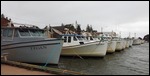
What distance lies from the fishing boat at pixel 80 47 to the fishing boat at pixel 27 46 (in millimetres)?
8257

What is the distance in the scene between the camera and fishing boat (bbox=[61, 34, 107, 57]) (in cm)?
2462

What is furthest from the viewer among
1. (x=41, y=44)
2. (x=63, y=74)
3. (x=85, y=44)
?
(x=85, y=44)

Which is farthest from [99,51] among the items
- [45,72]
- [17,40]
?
[45,72]

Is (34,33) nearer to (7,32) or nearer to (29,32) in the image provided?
(29,32)

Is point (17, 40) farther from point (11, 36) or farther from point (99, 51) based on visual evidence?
point (99, 51)

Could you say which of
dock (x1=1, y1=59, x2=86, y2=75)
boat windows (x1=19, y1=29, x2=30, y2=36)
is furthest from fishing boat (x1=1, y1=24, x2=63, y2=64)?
dock (x1=1, y1=59, x2=86, y2=75)

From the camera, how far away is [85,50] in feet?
81.6

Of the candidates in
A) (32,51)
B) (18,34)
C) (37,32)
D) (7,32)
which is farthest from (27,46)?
(7,32)

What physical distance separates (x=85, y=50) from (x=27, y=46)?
34.6 feet

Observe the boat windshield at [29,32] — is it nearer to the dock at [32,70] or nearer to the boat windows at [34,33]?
the boat windows at [34,33]

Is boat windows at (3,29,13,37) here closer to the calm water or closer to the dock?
the dock

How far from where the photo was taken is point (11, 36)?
52.6ft

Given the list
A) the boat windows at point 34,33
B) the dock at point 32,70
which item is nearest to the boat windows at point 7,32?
the boat windows at point 34,33

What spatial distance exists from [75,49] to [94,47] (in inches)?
90.3
